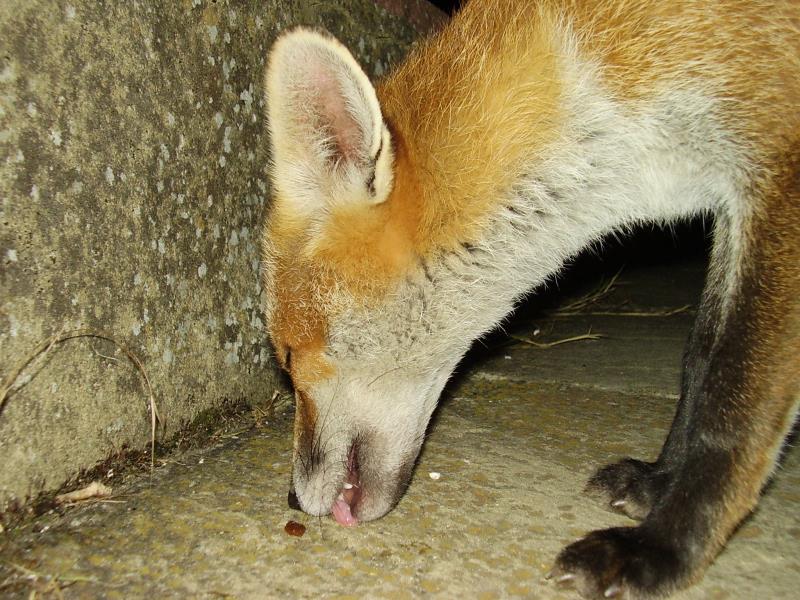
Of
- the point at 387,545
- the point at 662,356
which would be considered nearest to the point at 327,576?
the point at 387,545

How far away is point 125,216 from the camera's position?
236 cm

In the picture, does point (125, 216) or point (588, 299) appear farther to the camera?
point (588, 299)

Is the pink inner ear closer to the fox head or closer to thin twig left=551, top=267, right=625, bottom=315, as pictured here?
the fox head

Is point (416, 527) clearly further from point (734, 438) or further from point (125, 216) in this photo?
point (125, 216)

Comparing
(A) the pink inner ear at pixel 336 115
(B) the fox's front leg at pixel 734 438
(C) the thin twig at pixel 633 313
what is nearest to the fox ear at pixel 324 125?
(A) the pink inner ear at pixel 336 115

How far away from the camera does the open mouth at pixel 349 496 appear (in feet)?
7.40

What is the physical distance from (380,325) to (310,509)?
0.66 meters

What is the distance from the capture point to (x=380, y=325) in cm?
227

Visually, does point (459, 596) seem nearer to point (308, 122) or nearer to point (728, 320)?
point (728, 320)

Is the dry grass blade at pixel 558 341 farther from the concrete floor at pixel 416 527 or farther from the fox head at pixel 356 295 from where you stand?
the fox head at pixel 356 295

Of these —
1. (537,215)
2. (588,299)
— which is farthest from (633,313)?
(537,215)

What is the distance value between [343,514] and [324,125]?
1293 mm

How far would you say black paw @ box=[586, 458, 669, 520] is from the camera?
2.27 m

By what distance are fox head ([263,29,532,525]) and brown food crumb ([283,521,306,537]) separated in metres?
0.08
